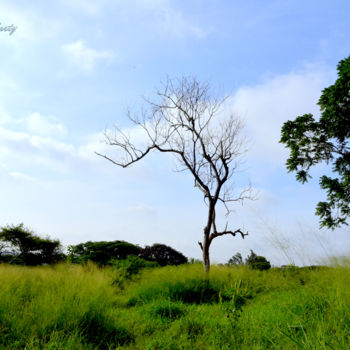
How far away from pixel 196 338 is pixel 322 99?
35.5ft

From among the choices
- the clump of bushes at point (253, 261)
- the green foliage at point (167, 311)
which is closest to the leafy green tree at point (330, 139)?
the clump of bushes at point (253, 261)

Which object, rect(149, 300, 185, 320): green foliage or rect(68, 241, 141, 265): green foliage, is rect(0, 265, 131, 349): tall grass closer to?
rect(149, 300, 185, 320): green foliage

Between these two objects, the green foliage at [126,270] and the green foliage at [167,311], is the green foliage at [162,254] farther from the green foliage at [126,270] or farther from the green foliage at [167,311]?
the green foliage at [167,311]

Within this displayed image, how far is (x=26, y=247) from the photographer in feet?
61.3

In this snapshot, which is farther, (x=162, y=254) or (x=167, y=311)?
(x=162, y=254)

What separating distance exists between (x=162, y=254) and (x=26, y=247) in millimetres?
7646

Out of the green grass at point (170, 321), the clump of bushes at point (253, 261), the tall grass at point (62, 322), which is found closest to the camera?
the green grass at point (170, 321)

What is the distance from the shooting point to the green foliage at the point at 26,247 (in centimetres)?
1836

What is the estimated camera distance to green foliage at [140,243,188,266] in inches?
690

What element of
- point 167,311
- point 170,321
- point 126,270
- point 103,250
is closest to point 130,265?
point 126,270

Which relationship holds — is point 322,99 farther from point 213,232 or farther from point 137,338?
point 137,338

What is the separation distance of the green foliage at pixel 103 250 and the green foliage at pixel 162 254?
1271mm

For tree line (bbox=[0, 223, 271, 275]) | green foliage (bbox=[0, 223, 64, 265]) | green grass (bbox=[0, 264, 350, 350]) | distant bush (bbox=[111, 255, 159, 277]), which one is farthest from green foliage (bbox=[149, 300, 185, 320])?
green foliage (bbox=[0, 223, 64, 265])

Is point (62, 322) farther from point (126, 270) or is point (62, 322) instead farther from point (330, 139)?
point (330, 139)
